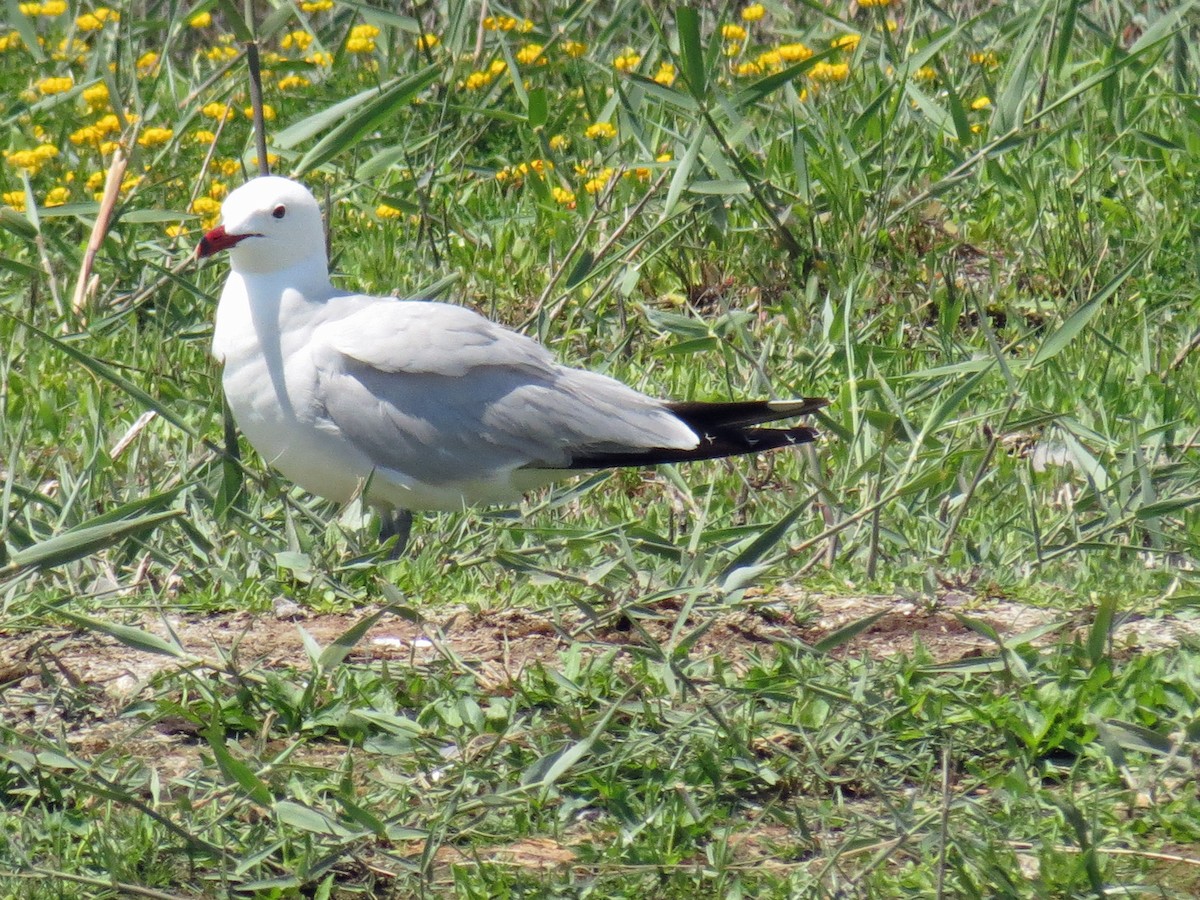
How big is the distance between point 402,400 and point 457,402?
0.14m

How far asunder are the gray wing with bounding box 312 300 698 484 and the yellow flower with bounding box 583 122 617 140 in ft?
5.38

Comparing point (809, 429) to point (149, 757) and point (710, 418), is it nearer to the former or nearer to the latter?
point (710, 418)

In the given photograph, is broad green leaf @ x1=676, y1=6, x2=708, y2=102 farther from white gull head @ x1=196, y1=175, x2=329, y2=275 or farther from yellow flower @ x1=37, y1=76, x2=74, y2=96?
yellow flower @ x1=37, y1=76, x2=74, y2=96

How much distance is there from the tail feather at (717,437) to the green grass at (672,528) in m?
0.14

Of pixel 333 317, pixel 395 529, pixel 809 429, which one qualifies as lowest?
pixel 395 529

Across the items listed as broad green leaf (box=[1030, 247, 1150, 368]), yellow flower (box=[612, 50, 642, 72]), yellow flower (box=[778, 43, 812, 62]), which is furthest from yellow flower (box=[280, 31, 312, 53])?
broad green leaf (box=[1030, 247, 1150, 368])

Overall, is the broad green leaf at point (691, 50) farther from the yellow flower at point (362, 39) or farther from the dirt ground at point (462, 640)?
the yellow flower at point (362, 39)

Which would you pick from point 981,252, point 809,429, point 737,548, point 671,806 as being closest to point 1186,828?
point 671,806

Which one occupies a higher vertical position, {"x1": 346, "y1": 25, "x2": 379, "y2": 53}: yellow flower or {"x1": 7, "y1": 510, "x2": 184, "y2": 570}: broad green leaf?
{"x1": 346, "y1": 25, "x2": 379, "y2": 53}: yellow flower

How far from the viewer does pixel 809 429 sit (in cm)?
401

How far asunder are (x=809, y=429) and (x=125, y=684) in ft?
5.69

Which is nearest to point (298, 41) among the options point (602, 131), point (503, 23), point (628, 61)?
point (503, 23)

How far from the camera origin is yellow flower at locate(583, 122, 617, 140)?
18.4 feet

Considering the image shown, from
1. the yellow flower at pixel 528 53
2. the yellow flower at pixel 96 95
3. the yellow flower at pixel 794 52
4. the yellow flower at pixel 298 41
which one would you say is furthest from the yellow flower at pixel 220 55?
the yellow flower at pixel 794 52
